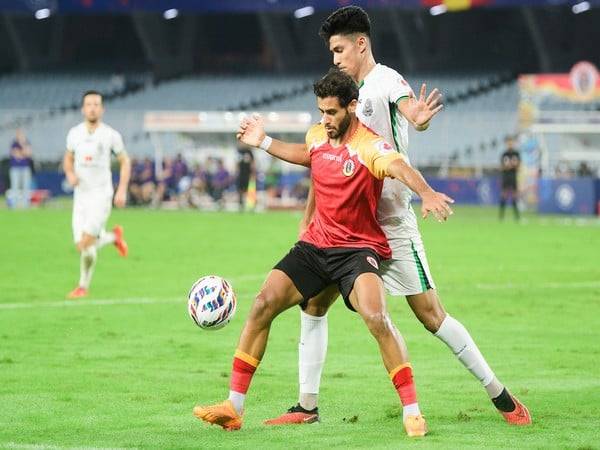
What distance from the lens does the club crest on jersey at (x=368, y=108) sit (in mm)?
8594

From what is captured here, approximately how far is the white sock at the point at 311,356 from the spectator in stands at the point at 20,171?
3402 centimetres

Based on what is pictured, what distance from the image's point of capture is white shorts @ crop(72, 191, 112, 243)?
16.9m

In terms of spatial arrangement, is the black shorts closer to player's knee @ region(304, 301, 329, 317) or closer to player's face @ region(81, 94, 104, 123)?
player's knee @ region(304, 301, 329, 317)

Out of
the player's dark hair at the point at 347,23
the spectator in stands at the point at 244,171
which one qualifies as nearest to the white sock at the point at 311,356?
the player's dark hair at the point at 347,23

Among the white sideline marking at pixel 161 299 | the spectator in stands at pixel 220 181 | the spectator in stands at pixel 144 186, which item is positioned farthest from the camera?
the spectator in stands at pixel 144 186

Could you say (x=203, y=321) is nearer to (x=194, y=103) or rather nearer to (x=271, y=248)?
(x=271, y=248)

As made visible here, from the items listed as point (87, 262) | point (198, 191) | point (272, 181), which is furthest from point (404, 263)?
point (198, 191)

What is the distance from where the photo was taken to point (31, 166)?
42438 millimetres

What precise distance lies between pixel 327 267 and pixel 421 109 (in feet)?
3.48

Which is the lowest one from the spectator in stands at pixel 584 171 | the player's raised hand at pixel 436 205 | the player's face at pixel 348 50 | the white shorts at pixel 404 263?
the white shorts at pixel 404 263

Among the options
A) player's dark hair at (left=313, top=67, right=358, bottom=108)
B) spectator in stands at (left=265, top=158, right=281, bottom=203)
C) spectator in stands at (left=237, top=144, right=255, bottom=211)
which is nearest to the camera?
player's dark hair at (left=313, top=67, right=358, bottom=108)

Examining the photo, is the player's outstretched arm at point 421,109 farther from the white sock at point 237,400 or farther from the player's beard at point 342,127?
the white sock at point 237,400

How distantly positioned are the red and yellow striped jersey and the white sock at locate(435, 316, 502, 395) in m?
0.59

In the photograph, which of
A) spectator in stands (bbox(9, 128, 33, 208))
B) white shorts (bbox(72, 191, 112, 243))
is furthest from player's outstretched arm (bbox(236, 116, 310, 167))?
spectator in stands (bbox(9, 128, 33, 208))
